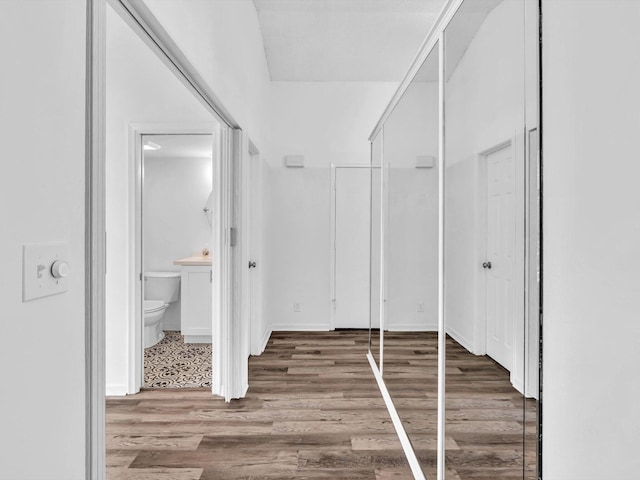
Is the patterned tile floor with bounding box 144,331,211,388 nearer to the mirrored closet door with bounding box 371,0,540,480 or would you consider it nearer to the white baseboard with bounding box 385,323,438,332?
the white baseboard with bounding box 385,323,438,332

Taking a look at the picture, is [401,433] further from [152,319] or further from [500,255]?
[152,319]

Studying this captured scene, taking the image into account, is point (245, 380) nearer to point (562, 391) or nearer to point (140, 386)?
point (140, 386)

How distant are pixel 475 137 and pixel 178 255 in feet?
10.7

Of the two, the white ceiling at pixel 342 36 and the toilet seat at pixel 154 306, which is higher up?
the white ceiling at pixel 342 36

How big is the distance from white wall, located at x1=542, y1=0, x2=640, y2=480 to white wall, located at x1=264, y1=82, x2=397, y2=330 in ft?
13.2

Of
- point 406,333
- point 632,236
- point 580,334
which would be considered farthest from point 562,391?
point 406,333

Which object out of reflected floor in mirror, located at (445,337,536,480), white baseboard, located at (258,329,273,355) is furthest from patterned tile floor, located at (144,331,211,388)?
reflected floor in mirror, located at (445,337,536,480)

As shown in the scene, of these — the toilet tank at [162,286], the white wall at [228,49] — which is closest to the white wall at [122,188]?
the white wall at [228,49]

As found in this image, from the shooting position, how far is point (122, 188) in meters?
2.73

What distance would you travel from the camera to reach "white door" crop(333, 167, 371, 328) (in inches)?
191

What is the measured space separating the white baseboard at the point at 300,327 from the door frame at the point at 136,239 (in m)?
2.11

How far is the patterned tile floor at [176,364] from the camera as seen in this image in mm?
3123
